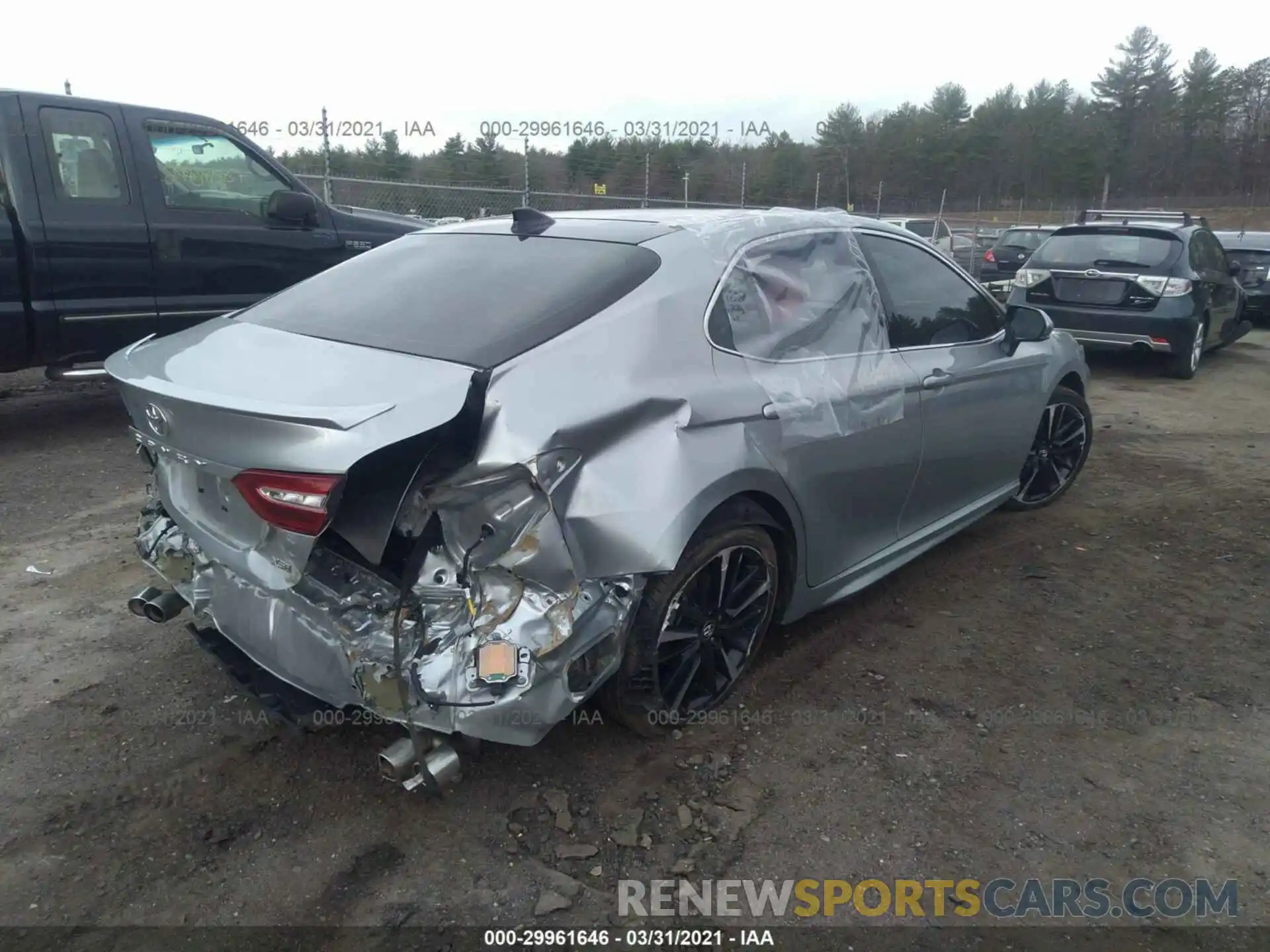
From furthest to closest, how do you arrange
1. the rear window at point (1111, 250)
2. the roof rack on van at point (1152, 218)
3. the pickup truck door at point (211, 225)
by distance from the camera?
the roof rack on van at point (1152, 218) → the rear window at point (1111, 250) → the pickup truck door at point (211, 225)

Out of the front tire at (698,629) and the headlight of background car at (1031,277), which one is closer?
the front tire at (698,629)

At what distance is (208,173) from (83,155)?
2.67 ft

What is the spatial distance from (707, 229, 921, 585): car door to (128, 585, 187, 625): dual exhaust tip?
199 centimetres

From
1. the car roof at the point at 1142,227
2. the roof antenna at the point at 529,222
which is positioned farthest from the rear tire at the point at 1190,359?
the roof antenna at the point at 529,222

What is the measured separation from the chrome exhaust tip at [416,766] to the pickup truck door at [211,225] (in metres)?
4.90

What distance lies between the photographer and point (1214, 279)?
954cm

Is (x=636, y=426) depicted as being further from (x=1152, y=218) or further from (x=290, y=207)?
(x=1152, y=218)

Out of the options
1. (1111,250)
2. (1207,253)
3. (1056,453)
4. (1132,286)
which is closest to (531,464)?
(1056,453)

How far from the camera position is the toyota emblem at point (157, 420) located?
8.64ft

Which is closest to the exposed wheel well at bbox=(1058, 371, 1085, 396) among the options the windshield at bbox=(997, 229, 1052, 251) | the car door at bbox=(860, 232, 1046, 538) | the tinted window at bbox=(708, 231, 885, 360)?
the car door at bbox=(860, 232, 1046, 538)

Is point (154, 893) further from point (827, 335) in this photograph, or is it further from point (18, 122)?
point (18, 122)

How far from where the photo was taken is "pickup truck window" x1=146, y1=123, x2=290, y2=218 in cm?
623

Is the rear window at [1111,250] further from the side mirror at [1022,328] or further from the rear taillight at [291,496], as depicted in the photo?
the rear taillight at [291,496]

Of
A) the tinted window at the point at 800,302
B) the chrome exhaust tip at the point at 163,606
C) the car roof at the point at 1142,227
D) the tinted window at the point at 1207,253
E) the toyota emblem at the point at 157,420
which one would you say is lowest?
the chrome exhaust tip at the point at 163,606
